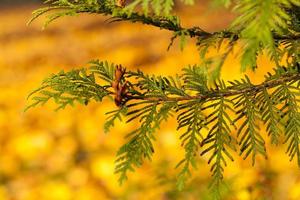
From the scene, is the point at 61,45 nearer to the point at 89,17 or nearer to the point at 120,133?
the point at 89,17

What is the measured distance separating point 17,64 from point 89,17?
1.38 metres

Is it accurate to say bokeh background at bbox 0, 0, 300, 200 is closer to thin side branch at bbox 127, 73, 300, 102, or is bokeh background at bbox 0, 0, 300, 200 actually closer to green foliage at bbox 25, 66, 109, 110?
thin side branch at bbox 127, 73, 300, 102

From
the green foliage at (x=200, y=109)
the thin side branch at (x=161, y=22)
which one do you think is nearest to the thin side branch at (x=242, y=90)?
the green foliage at (x=200, y=109)

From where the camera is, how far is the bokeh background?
392 cm

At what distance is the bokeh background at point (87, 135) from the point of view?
154 inches

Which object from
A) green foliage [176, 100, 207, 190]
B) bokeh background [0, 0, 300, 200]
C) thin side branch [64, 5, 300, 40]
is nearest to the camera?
thin side branch [64, 5, 300, 40]

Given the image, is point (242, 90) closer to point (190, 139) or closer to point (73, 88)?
point (190, 139)

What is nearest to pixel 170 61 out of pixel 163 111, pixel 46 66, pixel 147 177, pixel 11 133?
pixel 46 66

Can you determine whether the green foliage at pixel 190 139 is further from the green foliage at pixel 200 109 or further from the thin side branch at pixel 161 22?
the thin side branch at pixel 161 22

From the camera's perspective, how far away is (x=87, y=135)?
6.13 meters

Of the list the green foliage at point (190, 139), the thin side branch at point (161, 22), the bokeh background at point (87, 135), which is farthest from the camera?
the bokeh background at point (87, 135)

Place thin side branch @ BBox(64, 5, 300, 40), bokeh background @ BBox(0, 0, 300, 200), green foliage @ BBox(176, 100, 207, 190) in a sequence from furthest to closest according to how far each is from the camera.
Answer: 1. bokeh background @ BBox(0, 0, 300, 200)
2. green foliage @ BBox(176, 100, 207, 190)
3. thin side branch @ BBox(64, 5, 300, 40)

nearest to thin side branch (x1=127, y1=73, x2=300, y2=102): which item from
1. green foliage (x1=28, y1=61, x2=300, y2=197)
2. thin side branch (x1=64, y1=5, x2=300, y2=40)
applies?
green foliage (x1=28, y1=61, x2=300, y2=197)

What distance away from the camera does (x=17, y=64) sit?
8.47 meters
